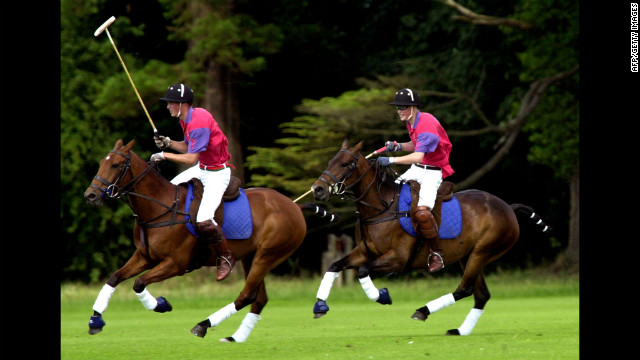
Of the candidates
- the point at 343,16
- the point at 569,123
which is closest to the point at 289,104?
the point at 343,16

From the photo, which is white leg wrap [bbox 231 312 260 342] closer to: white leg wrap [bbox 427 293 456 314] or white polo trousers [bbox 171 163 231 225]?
white polo trousers [bbox 171 163 231 225]

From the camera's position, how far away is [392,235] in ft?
38.5

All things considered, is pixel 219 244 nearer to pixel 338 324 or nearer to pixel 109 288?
pixel 109 288

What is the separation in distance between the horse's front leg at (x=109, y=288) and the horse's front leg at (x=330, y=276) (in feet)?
5.84

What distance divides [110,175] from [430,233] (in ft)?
11.4

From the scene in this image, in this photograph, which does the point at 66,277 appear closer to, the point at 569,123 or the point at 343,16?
the point at 343,16

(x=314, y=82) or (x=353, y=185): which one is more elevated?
(x=353, y=185)

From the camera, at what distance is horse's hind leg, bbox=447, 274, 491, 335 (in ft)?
39.0

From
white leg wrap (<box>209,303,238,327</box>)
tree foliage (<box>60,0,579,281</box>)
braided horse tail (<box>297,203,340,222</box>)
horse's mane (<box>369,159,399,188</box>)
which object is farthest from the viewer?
tree foliage (<box>60,0,579,281</box>)

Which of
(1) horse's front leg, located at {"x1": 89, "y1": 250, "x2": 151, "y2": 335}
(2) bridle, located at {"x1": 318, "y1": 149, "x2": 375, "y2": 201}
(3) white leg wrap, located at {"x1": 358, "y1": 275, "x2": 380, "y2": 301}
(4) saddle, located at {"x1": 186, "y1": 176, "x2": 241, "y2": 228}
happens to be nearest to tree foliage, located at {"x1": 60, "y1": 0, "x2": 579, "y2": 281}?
(2) bridle, located at {"x1": 318, "y1": 149, "x2": 375, "y2": 201}

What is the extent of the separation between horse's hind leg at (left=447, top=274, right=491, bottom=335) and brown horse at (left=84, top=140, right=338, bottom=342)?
84.3 inches

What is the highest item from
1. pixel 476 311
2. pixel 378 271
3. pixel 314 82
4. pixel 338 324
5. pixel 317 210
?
pixel 317 210

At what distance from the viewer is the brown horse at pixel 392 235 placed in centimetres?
1138

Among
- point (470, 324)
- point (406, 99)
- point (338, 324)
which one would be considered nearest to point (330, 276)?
point (470, 324)
